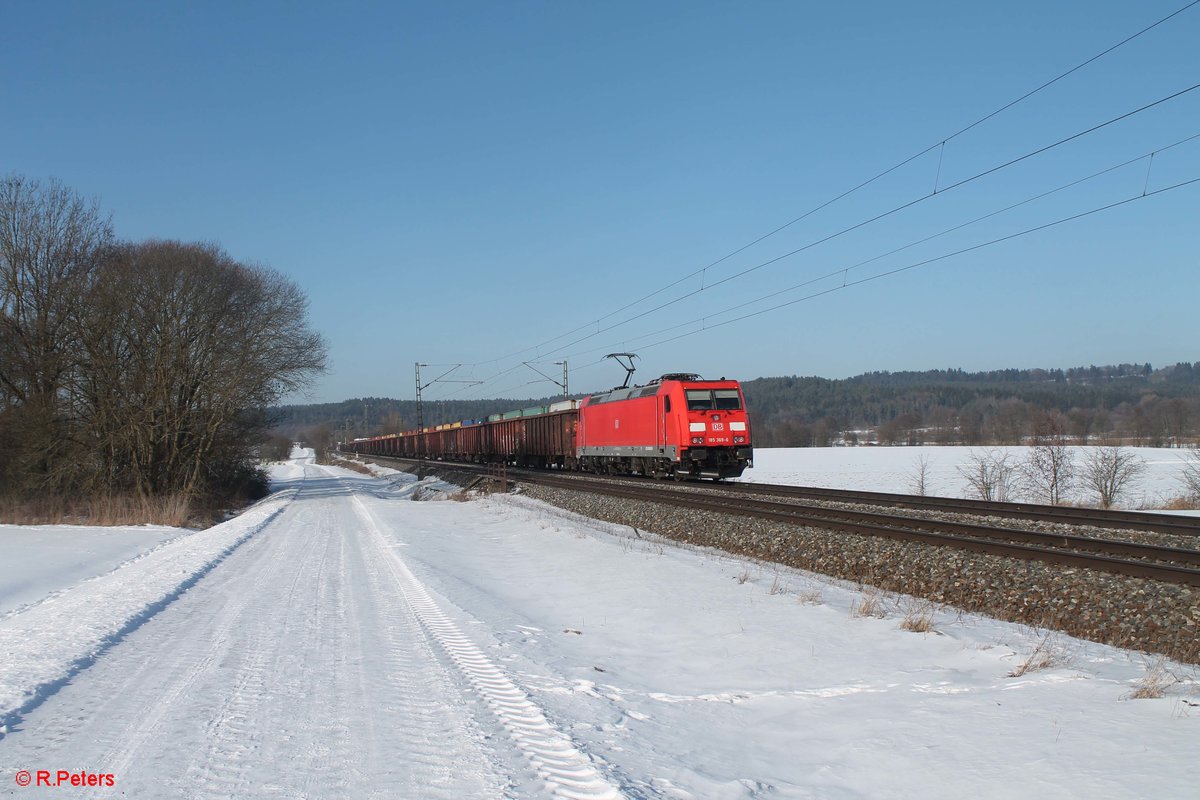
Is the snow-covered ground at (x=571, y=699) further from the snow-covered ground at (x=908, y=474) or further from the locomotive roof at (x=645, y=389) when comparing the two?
the snow-covered ground at (x=908, y=474)

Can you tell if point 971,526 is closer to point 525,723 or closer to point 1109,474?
point 525,723

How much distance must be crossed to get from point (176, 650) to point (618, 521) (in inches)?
529

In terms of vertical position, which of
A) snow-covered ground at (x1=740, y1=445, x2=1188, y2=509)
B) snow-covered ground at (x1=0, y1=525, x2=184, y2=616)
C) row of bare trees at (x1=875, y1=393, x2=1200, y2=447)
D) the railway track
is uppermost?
row of bare trees at (x1=875, y1=393, x2=1200, y2=447)

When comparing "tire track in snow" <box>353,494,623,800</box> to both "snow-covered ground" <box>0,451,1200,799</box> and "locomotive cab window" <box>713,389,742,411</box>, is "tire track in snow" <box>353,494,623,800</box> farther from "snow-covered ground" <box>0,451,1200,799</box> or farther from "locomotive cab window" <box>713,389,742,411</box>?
"locomotive cab window" <box>713,389,742,411</box>

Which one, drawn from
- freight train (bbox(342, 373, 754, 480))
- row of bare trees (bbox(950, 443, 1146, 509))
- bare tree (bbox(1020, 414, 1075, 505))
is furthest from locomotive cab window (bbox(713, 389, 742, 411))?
bare tree (bbox(1020, 414, 1075, 505))

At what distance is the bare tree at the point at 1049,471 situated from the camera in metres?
27.2

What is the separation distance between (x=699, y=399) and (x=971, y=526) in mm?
13108

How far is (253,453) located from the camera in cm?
4456

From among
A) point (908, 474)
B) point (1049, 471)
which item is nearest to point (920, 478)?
point (1049, 471)

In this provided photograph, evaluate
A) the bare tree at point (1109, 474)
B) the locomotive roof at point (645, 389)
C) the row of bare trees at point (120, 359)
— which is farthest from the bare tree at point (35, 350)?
the bare tree at point (1109, 474)

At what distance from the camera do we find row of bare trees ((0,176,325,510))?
29.3 metres

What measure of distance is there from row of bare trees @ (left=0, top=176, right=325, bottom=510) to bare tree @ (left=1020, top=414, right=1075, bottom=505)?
31.5 metres

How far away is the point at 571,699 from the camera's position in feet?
19.4

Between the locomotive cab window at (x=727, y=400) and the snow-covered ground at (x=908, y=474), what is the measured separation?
1270cm
